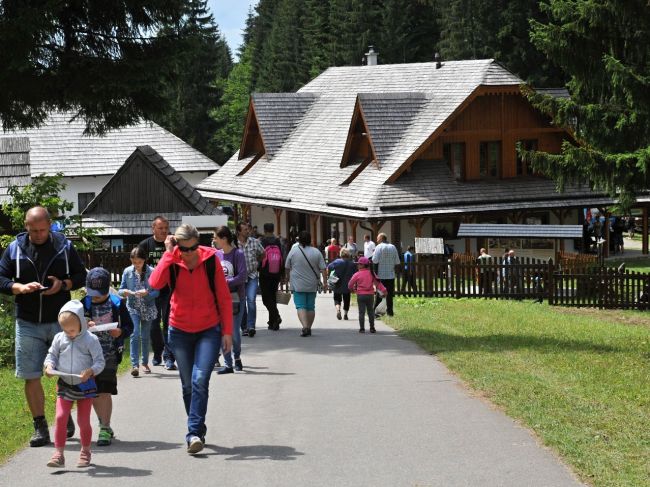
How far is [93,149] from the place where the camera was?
58.8 metres

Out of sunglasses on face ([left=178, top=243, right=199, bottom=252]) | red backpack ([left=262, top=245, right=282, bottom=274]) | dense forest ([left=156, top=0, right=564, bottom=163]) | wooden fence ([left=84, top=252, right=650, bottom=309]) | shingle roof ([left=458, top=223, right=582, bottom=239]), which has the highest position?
dense forest ([left=156, top=0, right=564, bottom=163])

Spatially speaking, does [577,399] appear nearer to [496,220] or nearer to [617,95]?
[617,95]

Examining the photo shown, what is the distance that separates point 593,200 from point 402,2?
163 ft

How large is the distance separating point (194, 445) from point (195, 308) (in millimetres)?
1161

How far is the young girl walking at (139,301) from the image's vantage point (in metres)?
14.1

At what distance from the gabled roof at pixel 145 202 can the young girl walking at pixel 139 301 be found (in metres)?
22.9

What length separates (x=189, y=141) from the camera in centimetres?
8788

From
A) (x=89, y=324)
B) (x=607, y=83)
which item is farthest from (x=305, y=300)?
(x=607, y=83)

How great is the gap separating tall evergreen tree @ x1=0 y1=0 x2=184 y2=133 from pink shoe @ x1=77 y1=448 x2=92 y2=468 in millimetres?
11152

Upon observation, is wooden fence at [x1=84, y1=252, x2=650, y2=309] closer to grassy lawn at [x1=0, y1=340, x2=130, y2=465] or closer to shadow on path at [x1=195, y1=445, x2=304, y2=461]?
grassy lawn at [x1=0, y1=340, x2=130, y2=465]

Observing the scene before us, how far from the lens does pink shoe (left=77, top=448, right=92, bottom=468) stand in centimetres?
941

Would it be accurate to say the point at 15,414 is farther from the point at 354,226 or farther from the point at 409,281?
the point at 354,226

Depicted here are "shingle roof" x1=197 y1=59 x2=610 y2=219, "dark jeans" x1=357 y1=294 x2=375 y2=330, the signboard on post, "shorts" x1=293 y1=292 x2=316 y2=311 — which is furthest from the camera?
"shingle roof" x1=197 y1=59 x2=610 y2=219

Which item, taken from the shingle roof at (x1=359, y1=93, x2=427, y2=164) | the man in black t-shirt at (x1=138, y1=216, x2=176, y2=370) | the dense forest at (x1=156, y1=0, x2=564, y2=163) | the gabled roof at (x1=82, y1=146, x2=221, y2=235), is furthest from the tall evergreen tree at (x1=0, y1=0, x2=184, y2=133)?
the dense forest at (x1=156, y1=0, x2=564, y2=163)
